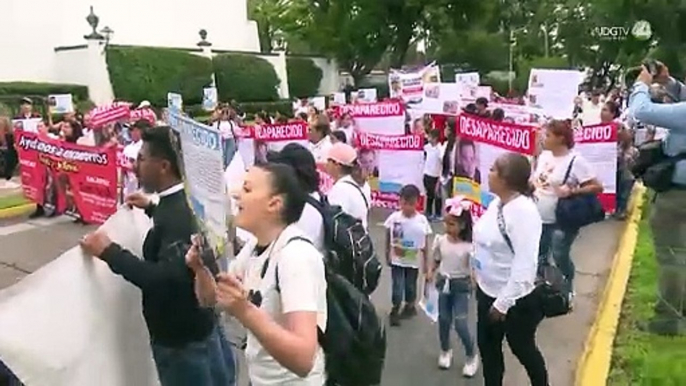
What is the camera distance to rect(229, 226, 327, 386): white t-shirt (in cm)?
309

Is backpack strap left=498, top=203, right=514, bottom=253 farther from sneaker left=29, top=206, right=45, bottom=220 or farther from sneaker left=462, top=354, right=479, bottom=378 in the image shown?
sneaker left=29, top=206, right=45, bottom=220

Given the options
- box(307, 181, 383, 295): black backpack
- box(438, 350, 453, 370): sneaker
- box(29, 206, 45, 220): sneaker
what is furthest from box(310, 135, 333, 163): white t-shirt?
box(29, 206, 45, 220): sneaker

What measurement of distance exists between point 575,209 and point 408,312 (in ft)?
5.90

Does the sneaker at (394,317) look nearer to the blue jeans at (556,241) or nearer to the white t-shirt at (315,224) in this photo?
the blue jeans at (556,241)

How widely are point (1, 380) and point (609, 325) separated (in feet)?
18.2

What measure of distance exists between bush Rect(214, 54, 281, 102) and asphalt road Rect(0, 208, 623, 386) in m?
28.2

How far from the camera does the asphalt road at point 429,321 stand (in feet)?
22.8

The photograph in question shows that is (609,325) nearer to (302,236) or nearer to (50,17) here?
(302,236)

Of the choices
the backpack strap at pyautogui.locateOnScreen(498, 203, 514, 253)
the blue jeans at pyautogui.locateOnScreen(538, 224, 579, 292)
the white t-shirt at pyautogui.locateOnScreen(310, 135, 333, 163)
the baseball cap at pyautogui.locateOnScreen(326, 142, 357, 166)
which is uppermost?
the baseball cap at pyautogui.locateOnScreen(326, 142, 357, 166)

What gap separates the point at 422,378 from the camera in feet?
22.5

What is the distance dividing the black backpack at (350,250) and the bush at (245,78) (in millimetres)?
36611

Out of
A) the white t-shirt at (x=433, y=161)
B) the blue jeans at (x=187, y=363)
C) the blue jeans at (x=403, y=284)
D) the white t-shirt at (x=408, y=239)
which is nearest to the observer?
the blue jeans at (x=187, y=363)

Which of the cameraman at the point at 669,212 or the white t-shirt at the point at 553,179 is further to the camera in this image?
the white t-shirt at the point at 553,179

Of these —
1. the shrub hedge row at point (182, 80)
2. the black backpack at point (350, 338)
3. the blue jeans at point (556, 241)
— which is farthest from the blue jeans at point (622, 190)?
the shrub hedge row at point (182, 80)
